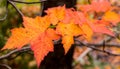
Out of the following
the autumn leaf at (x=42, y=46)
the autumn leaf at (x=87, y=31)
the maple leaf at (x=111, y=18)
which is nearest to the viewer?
the autumn leaf at (x=42, y=46)

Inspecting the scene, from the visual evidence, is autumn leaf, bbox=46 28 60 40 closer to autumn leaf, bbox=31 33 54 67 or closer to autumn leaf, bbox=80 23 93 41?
autumn leaf, bbox=31 33 54 67

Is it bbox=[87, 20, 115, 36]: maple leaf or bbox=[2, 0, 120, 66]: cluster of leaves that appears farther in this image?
bbox=[87, 20, 115, 36]: maple leaf

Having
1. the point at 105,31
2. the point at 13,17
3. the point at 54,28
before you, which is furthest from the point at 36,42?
the point at 13,17

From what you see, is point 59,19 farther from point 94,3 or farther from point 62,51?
point 94,3

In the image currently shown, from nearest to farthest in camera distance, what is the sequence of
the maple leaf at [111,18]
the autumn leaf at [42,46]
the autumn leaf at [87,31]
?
the autumn leaf at [42,46] < the autumn leaf at [87,31] < the maple leaf at [111,18]

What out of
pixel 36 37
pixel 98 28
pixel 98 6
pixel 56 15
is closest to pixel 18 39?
pixel 36 37

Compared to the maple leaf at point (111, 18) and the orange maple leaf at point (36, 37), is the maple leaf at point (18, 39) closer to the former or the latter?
the orange maple leaf at point (36, 37)

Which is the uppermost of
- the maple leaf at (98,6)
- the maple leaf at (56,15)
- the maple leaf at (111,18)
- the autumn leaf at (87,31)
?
the maple leaf at (56,15)

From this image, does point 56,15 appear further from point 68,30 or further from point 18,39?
point 18,39

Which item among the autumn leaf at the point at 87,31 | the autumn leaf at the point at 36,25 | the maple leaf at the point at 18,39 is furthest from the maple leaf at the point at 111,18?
the maple leaf at the point at 18,39

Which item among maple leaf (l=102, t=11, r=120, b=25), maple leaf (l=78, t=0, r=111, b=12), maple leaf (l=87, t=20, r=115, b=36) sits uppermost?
maple leaf (l=87, t=20, r=115, b=36)

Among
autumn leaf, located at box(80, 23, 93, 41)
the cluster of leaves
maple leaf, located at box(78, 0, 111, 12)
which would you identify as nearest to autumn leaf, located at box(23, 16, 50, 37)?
the cluster of leaves
